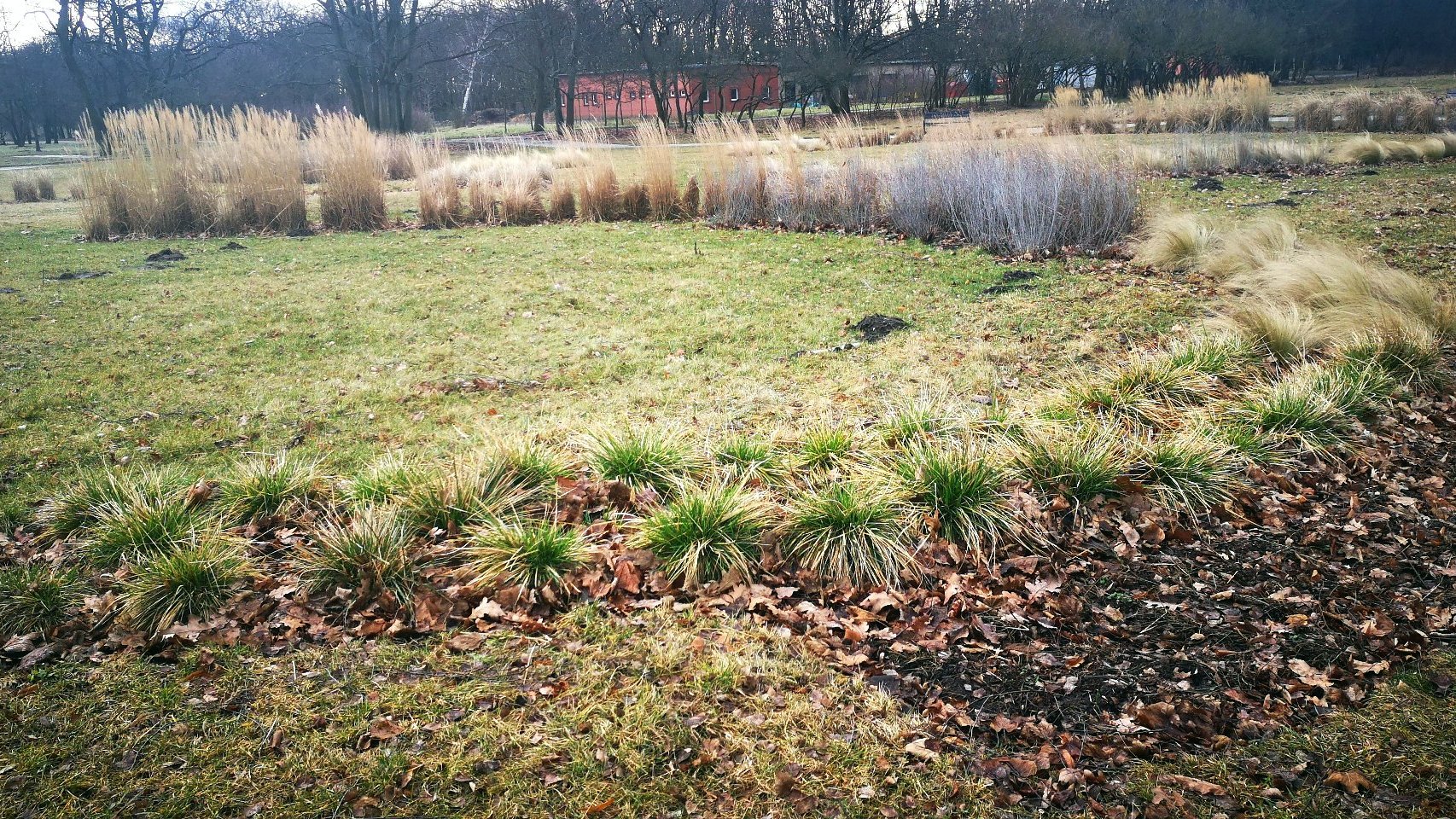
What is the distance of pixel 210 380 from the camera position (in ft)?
20.7

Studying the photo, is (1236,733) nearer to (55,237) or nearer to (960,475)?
(960,475)

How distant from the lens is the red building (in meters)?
43.6

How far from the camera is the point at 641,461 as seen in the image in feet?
14.5

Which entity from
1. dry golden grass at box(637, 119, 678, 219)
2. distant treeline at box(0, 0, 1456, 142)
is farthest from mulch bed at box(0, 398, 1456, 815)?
distant treeline at box(0, 0, 1456, 142)

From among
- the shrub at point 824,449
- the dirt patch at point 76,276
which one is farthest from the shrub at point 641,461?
the dirt patch at point 76,276

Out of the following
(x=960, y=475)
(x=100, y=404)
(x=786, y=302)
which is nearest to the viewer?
(x=960, y=475)

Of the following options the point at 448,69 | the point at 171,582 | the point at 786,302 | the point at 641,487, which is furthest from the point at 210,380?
the point at 448,69

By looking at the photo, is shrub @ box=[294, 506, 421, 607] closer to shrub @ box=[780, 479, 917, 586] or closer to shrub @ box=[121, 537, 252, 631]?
shrub @ box=[121, 537, 252, 631]

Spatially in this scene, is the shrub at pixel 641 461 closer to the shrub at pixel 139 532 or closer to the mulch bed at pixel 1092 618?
the mulch bed at pixel 1092 618

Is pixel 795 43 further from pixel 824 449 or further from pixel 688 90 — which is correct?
pixel 824 449

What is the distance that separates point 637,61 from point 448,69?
17.6 metres

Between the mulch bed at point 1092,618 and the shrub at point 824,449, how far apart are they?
83 cm

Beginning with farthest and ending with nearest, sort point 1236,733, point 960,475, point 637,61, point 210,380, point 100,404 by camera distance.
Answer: point 637,61 < point 210,380 < point 100,404 < point 960,475 < point 1236,733

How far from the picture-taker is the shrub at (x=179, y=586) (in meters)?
3.29
